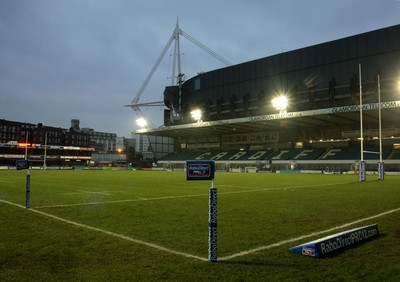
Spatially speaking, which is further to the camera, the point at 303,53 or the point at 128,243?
the point at 303,53

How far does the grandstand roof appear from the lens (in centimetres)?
5595

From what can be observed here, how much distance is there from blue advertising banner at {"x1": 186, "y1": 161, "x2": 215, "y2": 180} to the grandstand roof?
53.8 meters

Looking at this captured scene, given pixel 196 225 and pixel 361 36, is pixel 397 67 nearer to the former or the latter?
pixel 361 36

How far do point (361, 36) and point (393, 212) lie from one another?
65100 mm

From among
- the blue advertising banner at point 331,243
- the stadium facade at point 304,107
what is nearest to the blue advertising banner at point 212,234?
the blue advertising banner at point 331,243

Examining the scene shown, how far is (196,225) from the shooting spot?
31.3ft

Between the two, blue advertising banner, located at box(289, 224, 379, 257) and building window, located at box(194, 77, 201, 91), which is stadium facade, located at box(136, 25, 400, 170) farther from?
blue advertising banner, located at box(289, 224, 379, 257)

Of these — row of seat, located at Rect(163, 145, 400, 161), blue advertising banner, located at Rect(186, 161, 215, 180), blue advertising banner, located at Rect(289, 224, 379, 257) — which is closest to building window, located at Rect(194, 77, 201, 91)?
row of seat, located at Rect(163, 145, 400, 161)

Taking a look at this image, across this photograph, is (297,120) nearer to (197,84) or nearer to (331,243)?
(197,84)

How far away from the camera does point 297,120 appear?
66.6 m

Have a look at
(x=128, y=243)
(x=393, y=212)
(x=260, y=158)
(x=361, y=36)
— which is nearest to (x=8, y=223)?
(x=128, y=243)

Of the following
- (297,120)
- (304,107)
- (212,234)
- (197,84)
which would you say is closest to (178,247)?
(212,234)

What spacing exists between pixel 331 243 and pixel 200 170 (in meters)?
2.88

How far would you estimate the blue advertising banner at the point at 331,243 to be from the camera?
6312 mm
